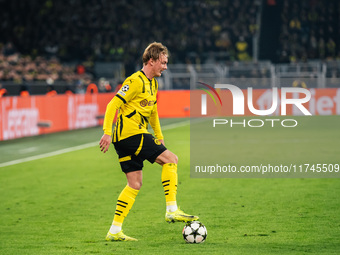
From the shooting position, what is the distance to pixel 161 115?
1123 inches

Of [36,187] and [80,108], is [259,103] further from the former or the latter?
[36,187]

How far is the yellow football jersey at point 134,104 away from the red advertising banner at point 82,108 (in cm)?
1184

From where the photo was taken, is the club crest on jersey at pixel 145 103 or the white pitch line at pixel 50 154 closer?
the club crest on jersey at pixel 145 103

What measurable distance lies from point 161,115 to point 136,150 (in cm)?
2224

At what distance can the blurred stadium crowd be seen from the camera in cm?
3550

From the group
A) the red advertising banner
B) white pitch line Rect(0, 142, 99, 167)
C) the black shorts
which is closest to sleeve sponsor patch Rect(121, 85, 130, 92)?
the black shorts

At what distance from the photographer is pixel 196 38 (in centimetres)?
3688

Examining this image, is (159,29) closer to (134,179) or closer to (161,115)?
(161,115)

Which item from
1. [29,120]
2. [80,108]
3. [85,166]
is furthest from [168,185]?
[80,108]

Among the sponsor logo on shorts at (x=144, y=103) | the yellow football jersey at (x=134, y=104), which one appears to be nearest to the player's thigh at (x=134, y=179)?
the yellow football jersey at (x=134, y=104)

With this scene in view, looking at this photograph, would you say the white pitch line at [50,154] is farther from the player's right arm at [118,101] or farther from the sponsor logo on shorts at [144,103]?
the player's right arm at [118,101]

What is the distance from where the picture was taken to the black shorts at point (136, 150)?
6.29 meters

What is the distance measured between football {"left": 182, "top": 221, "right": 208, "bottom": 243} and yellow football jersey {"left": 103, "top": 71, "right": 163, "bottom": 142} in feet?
3.44

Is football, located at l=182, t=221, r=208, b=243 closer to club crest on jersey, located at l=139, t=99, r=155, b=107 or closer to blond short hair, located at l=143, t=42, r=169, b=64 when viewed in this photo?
club crest on jersey, located at l=139, t=99, r=155, b=107
